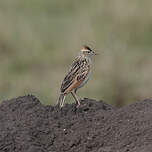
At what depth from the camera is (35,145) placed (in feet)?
24.2

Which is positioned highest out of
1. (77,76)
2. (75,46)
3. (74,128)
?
(75,46)

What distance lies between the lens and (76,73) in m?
9.16

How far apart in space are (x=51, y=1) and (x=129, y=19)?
4145 mm

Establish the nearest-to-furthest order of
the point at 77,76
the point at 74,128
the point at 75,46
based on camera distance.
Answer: the point at 74,128, the point at 77,76, the point at 75,46

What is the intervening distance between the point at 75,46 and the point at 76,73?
7730 mm

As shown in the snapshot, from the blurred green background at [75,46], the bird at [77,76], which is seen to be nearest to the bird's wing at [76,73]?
the bird at [77,76]

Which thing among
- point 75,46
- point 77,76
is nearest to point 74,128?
point 77,76

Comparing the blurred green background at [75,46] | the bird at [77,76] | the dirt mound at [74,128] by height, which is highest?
the blurred green background at [75,46]

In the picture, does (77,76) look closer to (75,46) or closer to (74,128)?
(74,128)

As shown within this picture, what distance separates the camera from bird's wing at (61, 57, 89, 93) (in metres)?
9.02

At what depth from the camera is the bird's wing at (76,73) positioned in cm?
Answer: 902

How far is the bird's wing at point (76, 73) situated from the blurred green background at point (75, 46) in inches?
165

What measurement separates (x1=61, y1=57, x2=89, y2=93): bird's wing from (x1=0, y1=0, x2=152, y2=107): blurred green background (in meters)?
4.18

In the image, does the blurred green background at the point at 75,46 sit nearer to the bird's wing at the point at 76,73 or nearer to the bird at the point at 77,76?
the bird at the point at 77,76
